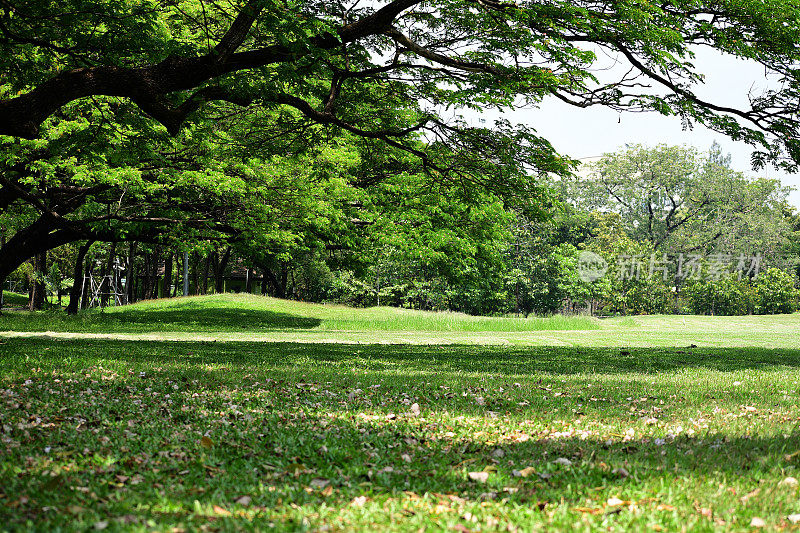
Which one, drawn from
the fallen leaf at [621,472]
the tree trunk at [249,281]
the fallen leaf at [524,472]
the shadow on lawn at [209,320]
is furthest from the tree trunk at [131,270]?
the fallen leaf at [621,472]

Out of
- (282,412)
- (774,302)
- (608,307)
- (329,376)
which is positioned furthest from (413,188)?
(774,302)

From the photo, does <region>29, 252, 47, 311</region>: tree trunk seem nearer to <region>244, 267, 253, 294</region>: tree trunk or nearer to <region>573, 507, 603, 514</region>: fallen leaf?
<region>244, 267, 253, 294</region>: tree trunk

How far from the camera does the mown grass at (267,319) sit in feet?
82.2

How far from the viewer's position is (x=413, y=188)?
2211 centimetres

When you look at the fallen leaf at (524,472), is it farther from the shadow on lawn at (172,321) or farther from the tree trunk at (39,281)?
the tree trunk at (39,281)

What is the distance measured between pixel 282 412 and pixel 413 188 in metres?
16.5

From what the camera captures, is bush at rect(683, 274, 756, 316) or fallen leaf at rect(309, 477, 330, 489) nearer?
fallen leaf at rect(309, 477, 330, 489)

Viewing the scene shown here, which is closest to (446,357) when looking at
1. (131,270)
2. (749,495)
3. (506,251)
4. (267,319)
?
(749,495)

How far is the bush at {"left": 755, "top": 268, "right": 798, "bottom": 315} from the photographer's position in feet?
184

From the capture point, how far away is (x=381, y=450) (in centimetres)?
487

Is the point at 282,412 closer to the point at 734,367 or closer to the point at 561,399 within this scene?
the point at 561,399

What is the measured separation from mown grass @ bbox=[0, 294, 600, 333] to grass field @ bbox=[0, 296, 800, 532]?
1565 centimetres

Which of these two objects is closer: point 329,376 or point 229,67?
point 329,376

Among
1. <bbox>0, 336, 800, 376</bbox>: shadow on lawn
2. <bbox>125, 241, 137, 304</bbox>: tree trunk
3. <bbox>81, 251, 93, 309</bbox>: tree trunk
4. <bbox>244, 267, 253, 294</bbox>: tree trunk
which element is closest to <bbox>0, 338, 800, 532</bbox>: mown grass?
<bbox>0, 336, 800, 376</bbox>: shadow on lawn
